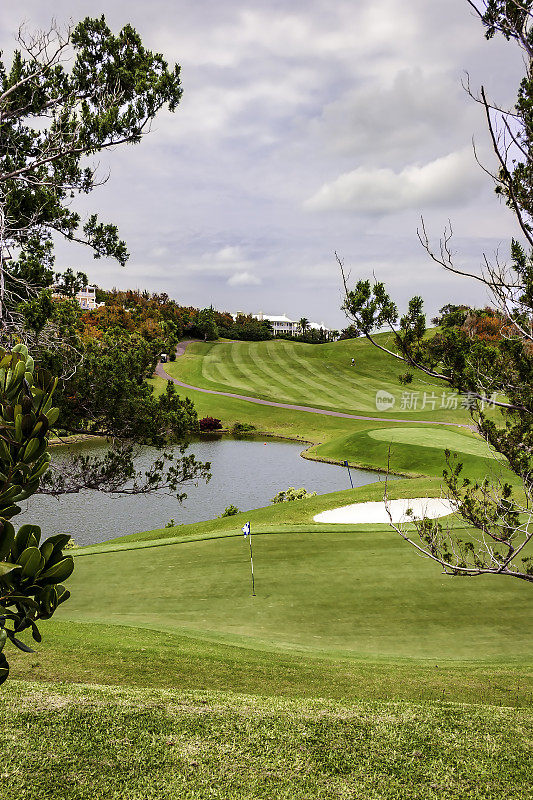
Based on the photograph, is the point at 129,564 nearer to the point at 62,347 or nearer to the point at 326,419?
the point at 62,347

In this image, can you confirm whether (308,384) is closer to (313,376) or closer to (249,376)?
(313,376)

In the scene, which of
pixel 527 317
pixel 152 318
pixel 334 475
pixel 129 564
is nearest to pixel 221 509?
pixel 334 475

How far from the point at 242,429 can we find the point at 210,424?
112 inches

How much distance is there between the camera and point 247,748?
4871 mm

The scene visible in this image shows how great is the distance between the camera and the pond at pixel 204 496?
69.7ft

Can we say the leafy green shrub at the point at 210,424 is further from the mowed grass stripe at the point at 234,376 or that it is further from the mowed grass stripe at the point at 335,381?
the mowed grass stripe at the point at 335,381

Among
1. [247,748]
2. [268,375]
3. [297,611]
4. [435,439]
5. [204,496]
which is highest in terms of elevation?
[268,375]

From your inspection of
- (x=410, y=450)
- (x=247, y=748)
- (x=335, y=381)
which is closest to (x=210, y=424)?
(x=335, y=381)

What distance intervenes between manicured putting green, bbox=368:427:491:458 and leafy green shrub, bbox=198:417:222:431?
15.2 metres

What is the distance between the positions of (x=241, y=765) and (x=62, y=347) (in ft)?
28.0

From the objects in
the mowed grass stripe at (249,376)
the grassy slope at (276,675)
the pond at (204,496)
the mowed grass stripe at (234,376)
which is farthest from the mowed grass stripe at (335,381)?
the grassy slope at (276,675)

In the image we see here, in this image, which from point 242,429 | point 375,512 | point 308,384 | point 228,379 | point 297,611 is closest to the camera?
point 297,611

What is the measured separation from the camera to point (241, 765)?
464 centimetres

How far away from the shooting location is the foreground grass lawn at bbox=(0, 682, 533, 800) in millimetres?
4371
